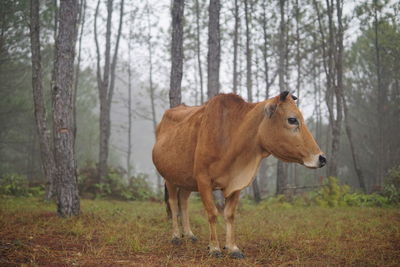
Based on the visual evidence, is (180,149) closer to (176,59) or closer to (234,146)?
(234,146)

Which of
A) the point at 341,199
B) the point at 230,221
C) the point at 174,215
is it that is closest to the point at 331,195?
the point at 341,199

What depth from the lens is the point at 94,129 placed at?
30.5 m

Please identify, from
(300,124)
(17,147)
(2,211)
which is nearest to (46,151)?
(2,211)

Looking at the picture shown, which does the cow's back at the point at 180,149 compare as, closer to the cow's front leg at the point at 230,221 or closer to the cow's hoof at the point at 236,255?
the cow's front leg at the point at 230,221

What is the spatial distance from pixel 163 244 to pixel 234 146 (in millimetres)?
1987

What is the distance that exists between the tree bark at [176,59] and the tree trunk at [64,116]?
7.60 ft

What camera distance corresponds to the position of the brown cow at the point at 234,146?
4.43m

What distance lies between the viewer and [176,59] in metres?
8.17

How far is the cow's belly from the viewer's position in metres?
5.16

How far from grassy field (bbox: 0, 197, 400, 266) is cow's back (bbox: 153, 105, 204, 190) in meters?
1.07

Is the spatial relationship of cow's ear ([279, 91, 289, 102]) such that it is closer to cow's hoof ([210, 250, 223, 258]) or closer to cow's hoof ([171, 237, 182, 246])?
cow's hoof ([210, 250, 223, 258])

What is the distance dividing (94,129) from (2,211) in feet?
76.8

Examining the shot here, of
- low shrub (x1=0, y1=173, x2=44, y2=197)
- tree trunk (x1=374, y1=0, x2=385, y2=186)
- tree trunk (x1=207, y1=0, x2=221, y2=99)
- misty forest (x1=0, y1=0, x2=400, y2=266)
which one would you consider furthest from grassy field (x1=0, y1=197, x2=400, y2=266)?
tree trunk (x1=374, y1=0, x2=385, y2=186)

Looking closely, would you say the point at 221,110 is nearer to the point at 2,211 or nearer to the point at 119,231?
the point at 119,231
